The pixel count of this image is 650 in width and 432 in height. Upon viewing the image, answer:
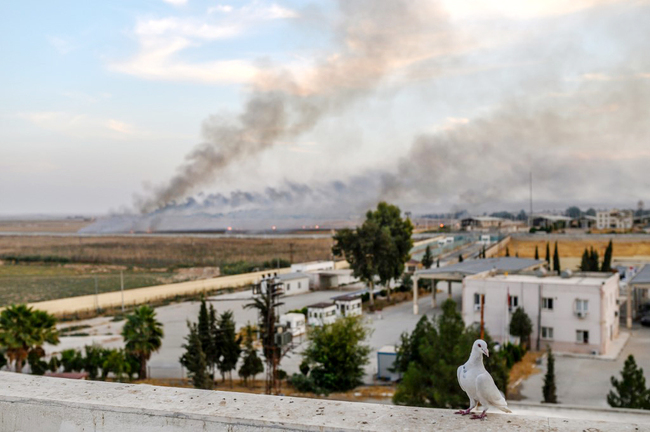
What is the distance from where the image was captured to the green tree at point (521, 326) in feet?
69.0

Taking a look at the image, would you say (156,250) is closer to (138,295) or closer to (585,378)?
(138,295)

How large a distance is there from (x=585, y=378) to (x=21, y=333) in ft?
51.9

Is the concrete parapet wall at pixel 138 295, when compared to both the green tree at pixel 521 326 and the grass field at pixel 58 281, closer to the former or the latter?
the grass field at pixel 58 281

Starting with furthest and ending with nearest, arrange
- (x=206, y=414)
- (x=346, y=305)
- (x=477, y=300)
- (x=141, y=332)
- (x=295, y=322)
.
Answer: (x=346, y=305) < (x=295, y=322) < (x=477, y=300) < (x=141, y=332) < (x=206, y=414)

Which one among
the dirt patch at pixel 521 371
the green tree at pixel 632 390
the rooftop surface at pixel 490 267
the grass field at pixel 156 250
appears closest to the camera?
the green tree at pixel 632 390

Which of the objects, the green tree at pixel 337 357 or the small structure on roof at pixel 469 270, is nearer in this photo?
the green tree at pixel 337 357

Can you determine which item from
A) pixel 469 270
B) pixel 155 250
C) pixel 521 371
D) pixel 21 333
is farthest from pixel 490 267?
pixel 155 250

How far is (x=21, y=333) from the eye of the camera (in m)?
16.5

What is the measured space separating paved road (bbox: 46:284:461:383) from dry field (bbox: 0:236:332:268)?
2030cm

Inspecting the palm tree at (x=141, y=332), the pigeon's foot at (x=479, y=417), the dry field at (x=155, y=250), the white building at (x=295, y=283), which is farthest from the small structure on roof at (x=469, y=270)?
the dry field at (x=155, y=250)

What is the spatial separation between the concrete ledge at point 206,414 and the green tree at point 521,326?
1961cm

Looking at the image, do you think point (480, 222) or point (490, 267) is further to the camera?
point (480, 222)

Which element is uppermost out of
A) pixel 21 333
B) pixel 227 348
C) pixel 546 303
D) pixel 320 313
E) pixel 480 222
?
pixel 480 222

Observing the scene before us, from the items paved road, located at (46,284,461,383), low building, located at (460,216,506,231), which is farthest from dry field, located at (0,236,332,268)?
low building, located at (460,216,506,231)
